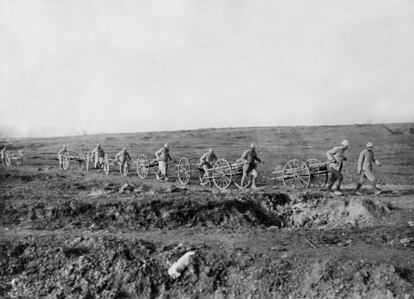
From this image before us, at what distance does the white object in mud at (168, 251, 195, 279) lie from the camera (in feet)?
28.0

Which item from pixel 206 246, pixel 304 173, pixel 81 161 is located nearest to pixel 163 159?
pixel 304 173

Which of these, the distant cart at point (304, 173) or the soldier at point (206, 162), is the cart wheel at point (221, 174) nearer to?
the soldier at point (206, 162)

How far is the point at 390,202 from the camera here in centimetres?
1322


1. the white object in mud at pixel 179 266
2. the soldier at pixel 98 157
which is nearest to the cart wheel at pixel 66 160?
the soldier at pixel 98 157

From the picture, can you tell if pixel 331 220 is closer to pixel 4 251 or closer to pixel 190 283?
pixel 190 283

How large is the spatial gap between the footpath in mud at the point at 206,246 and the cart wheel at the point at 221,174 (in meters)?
3.42

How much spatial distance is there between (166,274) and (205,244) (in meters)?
1.11

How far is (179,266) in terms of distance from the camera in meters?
8.59

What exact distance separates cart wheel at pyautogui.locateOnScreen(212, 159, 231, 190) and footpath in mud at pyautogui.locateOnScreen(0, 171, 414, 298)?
3.42 metres

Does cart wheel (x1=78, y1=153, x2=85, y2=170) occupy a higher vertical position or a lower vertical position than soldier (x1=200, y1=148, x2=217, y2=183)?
lower

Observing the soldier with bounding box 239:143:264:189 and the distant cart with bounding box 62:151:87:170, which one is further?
the distant cart with bounding box 62:151:87:170

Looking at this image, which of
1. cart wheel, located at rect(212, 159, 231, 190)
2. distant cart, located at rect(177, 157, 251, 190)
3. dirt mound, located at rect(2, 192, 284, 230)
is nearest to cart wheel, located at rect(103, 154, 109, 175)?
distant cart, located at rect(177, 157, 251, 190)

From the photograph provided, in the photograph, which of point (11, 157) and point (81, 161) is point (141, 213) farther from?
point (11, 157)

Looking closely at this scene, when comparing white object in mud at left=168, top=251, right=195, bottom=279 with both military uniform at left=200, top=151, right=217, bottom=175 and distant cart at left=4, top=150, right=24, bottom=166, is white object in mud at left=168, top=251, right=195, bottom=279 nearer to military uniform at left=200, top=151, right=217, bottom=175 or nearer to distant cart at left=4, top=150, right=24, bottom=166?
military uniform at left=200, top=151, right=217, bottom=175
